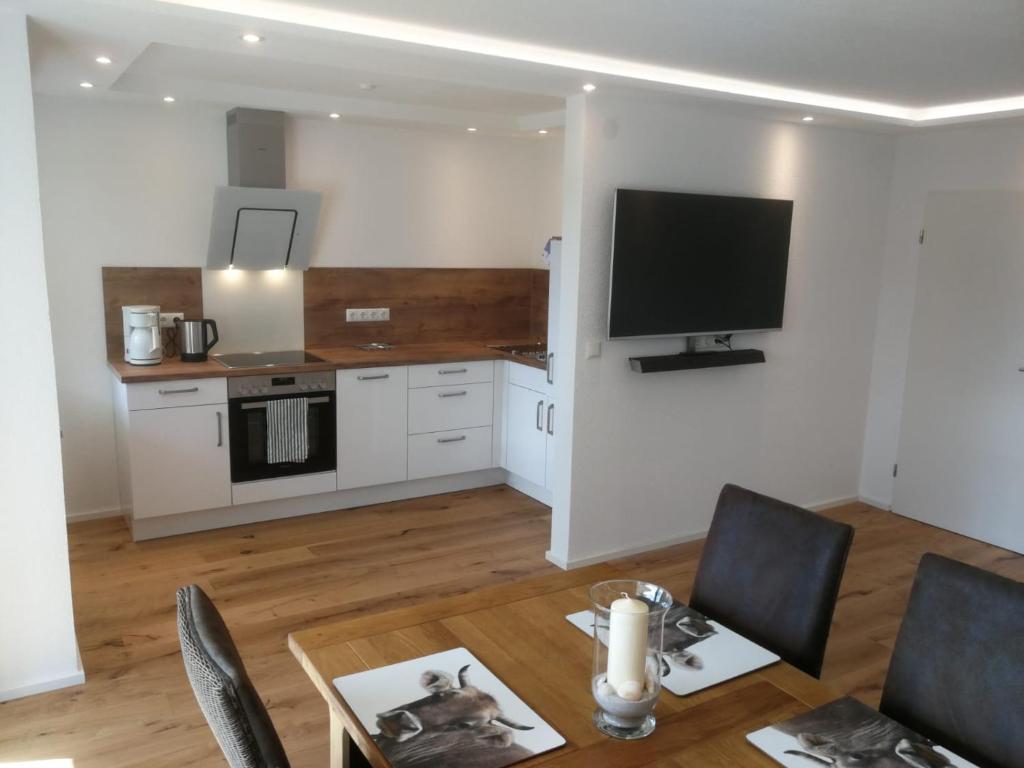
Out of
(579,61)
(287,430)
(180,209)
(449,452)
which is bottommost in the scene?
(449,452)

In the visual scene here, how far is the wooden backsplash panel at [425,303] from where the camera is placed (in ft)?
17.0

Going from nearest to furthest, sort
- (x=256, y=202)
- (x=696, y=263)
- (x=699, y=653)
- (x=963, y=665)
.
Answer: (x=963, y=665) < (x=699, y=653) < (x=696, y=263) < (x=256, y=202)

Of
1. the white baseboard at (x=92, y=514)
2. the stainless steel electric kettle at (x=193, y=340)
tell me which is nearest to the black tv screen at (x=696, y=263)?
A: the stainless steel electric kettle at (x=193, y=340)

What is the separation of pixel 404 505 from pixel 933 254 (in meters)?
3.47

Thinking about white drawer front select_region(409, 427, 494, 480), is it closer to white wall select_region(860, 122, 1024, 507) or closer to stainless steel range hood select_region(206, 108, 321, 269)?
stainless steel range hood select_region(206, 108, 321, 269)

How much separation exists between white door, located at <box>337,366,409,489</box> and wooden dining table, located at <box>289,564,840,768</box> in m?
2.79

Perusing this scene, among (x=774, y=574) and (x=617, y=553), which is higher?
(x=774, y=574)

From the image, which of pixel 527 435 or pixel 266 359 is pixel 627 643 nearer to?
pixel 527 435

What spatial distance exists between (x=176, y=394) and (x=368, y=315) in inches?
56.6

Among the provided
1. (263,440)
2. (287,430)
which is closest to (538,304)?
(287,430)

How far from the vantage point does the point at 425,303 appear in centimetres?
555

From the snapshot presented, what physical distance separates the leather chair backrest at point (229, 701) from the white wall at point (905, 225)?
4657mm

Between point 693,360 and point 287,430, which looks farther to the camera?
point 287,430

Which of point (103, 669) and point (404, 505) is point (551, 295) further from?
point (103, 669)
